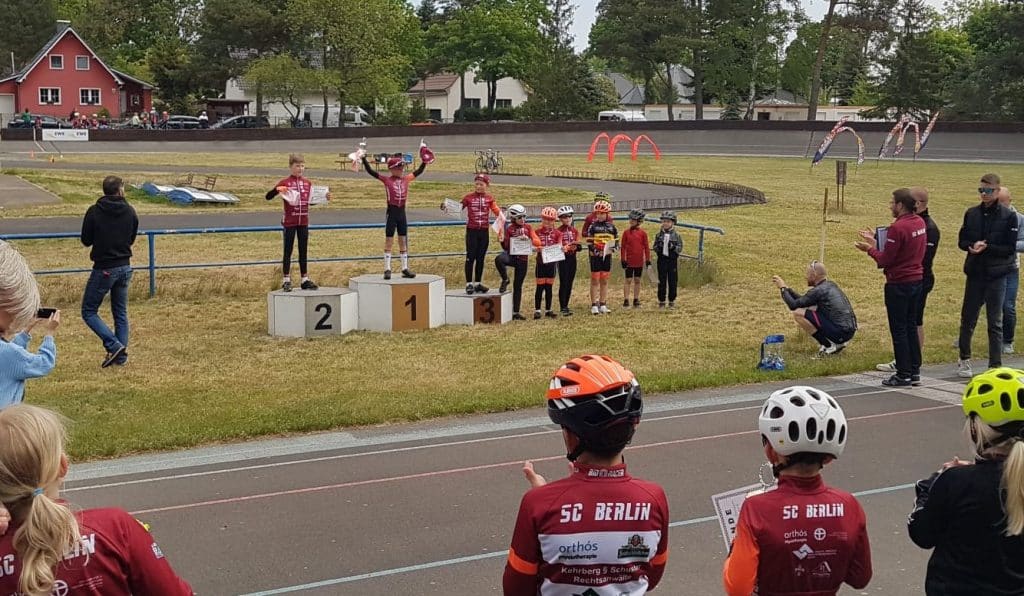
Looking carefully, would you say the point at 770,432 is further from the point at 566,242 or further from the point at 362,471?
the point at 566,242

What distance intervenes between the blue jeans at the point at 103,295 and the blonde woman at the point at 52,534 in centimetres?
1063

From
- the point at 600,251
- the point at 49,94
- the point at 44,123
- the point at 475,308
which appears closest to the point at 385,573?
the point at 475,308

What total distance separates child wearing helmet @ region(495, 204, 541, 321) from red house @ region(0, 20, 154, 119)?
252 ft

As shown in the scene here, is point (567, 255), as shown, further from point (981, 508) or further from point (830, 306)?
point (981, 508)

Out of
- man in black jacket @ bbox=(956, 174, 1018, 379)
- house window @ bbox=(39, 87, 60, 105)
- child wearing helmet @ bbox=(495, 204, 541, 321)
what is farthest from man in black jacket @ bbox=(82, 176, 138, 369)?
house window @ bbox=(39, 87, 60, 105)

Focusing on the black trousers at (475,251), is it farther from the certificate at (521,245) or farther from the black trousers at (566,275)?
the black trousers at (566,275)

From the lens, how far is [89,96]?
3410 inches

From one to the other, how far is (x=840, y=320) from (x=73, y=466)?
10.2 metres

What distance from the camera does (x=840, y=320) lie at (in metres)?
14.9

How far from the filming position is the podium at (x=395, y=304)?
1647 cm

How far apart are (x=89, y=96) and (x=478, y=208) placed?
78633 millimetres

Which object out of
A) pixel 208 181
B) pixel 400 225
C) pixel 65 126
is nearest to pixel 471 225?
pixel 400 225

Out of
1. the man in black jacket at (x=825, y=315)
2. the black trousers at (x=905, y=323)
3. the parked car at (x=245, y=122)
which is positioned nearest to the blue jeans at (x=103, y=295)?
the man in black jacket at (x=825, y=315)

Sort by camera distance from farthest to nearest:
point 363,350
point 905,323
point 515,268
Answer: point 515,268, point 363,350, point 905,323
